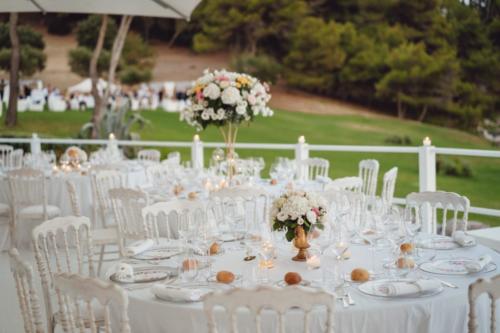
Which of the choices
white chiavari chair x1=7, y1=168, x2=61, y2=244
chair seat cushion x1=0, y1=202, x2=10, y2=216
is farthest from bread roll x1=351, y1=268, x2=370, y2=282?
chair seat cushion x1=0, y1=202, x2=10, y2=216

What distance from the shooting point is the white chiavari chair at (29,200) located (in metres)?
6.62

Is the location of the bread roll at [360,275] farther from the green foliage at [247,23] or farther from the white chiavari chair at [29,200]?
the green foliage at [247,23]

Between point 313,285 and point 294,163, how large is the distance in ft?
13.4

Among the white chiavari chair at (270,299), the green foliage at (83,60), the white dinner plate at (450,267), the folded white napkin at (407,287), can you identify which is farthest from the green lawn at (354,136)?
the white chiavari chair at (270,299)

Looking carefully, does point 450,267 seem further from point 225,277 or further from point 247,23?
point 247,23

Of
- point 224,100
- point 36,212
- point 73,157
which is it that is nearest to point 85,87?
point 73,157

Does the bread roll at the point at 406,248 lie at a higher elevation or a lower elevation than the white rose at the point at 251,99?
lower

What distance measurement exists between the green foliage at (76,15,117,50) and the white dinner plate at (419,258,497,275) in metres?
14.6

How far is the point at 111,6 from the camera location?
20.1 feet

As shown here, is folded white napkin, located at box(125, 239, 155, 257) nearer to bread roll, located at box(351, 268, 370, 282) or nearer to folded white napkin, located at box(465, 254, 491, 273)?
bread roll, located at box(351, 268, 370, 282)

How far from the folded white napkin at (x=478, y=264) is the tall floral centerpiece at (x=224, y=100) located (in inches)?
106

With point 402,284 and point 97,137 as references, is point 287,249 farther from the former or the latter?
point 97,137

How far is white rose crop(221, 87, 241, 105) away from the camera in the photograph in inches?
210

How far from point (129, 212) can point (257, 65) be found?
1364cm
